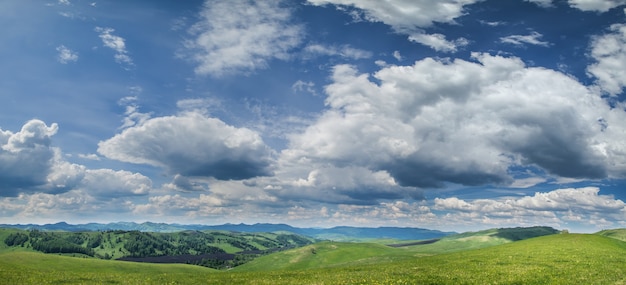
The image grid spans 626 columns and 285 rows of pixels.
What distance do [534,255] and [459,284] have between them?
31.9 meters

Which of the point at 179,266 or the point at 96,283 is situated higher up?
the point at 96,283

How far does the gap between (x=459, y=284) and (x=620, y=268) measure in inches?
916

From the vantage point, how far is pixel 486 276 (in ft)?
114

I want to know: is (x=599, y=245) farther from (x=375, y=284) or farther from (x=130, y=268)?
(x=130, y=268)

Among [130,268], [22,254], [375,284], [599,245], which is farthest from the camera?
[130,268]

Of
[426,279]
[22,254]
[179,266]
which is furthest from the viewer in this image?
[179,266]

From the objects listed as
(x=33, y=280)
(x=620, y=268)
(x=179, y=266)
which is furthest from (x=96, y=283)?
(x=179, y=266)

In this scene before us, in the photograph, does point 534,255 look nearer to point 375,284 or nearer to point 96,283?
point 375,284

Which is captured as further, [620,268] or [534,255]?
[534,255]

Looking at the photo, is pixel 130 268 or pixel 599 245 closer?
pixel 599 245

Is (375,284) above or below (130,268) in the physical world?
above

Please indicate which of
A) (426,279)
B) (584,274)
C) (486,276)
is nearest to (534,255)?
(584,274)

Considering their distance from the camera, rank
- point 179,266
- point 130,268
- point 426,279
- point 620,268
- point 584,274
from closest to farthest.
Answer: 1. point 426,279
2. point 584,274
3. point 620,268
4. point 130,268
5. point 179,266

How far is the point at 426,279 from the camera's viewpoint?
3297 cm
